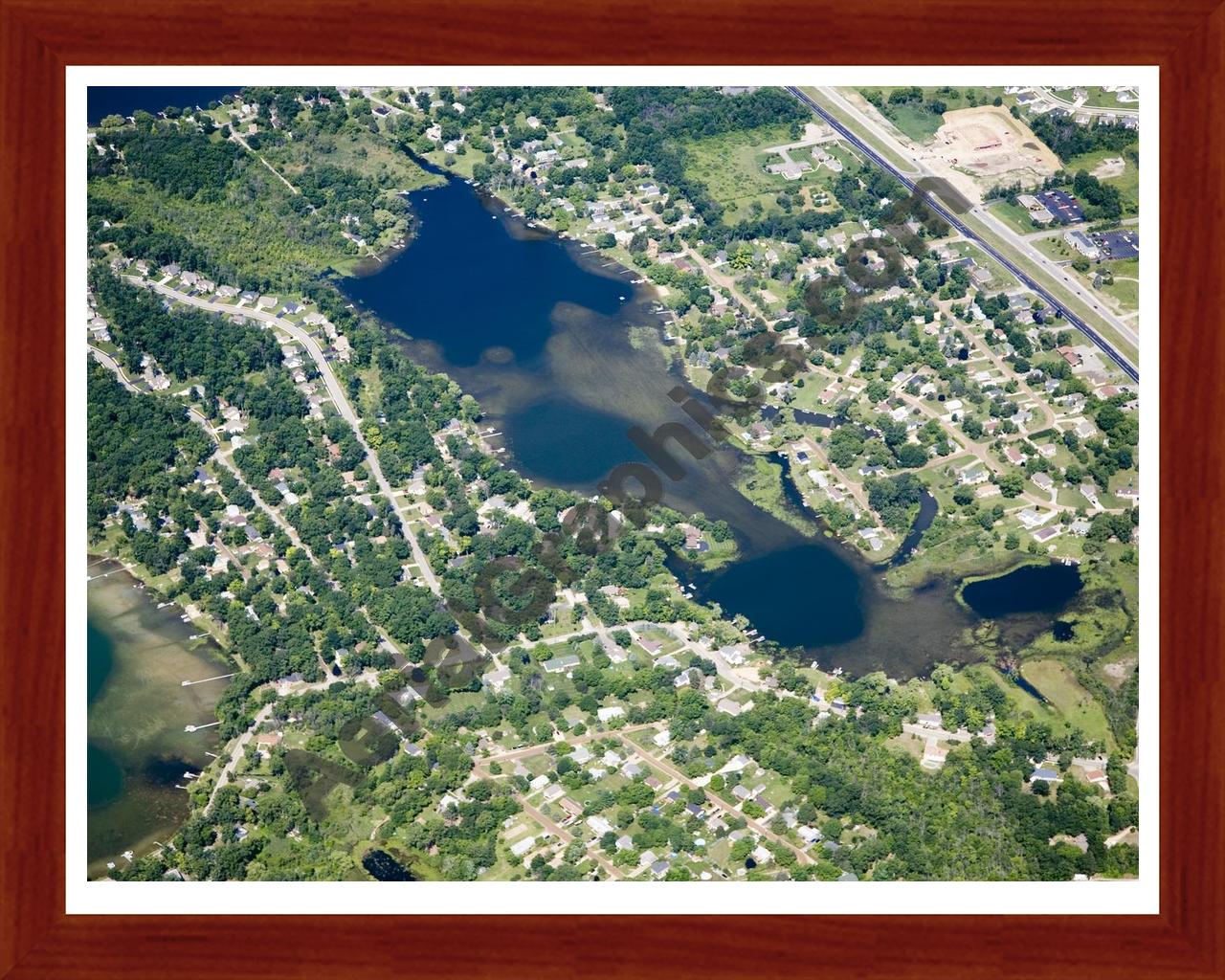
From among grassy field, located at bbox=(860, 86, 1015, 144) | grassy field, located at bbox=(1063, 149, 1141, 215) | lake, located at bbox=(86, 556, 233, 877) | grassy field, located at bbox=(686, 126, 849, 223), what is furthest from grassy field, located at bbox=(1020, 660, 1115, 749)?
grassy field, located at bbox=(860, 86, 1015, 144)

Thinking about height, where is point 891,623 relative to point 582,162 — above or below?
below

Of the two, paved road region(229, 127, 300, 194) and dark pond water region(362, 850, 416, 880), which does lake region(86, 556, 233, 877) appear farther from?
paved road region(229, 127, 300, 194)

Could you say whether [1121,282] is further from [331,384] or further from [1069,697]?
[331,384]

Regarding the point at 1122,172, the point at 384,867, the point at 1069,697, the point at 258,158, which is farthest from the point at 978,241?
the point at 384,867

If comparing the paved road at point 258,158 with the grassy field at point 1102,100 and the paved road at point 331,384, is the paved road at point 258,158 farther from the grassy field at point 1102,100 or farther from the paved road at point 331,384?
the grassy field at point 1102,100
